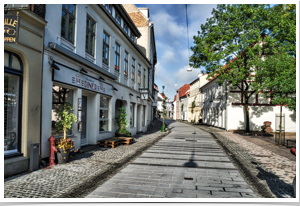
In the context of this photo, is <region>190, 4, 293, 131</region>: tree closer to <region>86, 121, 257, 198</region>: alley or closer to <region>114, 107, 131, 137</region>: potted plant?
<region>114, 107, 131, 137</region>: potted plant

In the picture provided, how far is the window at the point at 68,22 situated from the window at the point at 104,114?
13.3 feet

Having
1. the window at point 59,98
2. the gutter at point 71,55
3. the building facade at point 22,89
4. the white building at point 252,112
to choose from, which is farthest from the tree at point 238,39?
the building facade at point 22,89

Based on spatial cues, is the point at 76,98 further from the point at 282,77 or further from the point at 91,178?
the point at 282,77

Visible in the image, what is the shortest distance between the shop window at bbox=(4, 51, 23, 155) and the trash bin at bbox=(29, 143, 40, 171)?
33cm

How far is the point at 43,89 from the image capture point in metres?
6.68

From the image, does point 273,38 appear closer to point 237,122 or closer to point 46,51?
point 237,122

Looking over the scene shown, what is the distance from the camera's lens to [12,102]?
5.81 m

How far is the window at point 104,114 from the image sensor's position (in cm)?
1195

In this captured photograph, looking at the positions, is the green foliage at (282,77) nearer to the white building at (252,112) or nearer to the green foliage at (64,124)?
the white building at (252,112)

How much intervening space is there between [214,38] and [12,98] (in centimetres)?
1824

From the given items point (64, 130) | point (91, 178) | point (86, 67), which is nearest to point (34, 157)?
point (64, 130)

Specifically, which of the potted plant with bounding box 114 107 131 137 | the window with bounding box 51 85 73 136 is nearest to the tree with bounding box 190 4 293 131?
the potted plant with bounding box 114 107 131 137

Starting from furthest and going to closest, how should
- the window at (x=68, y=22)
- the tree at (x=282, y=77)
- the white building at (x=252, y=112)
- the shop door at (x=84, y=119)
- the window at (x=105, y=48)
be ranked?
the white building at (x=252, y=112)
the window at (x=105, y=48)
the tree at (x=282, y=77)
the shop door at (x=84, y=119)
the window at (x=68, y=22)

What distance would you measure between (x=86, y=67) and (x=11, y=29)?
16.1 feet
